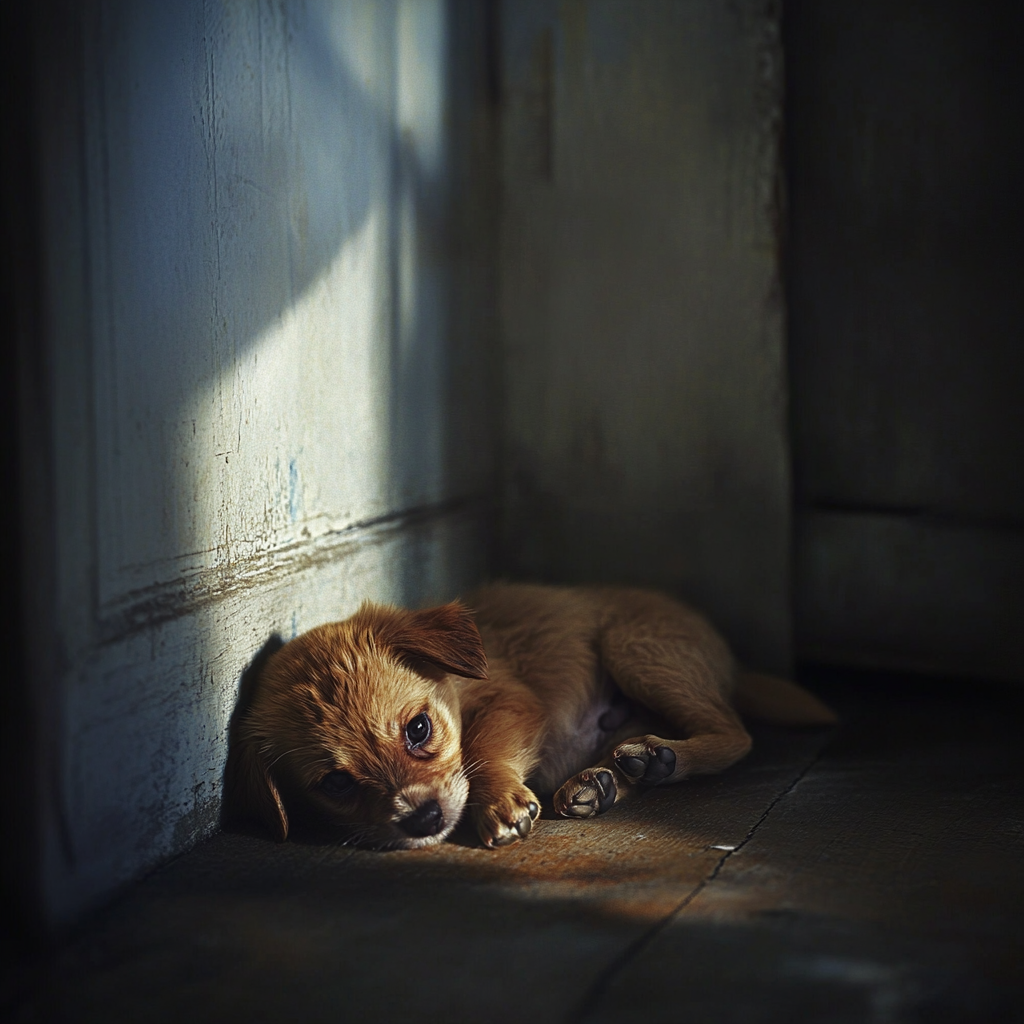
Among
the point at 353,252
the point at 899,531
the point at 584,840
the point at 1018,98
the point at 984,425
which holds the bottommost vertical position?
the point at 584,840

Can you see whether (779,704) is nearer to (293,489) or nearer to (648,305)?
(648,305)

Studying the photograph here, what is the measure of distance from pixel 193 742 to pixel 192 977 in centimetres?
72

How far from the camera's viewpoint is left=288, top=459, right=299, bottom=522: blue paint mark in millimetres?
3201

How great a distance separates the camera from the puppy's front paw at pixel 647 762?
315cm

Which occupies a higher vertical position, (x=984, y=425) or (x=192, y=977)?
(x=984, y=425)

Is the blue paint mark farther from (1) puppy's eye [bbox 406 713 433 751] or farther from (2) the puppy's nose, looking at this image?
(2) the puppy's nose

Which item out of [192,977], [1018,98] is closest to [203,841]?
[192,977]

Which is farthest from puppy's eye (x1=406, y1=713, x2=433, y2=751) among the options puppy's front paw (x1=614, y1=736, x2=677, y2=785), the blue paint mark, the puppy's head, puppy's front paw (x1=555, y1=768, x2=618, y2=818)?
the blue paint mark

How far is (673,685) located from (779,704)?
60cm

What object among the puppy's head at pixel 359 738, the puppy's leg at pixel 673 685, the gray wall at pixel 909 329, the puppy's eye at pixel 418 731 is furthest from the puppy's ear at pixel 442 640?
the gray wall at pixel 909 329

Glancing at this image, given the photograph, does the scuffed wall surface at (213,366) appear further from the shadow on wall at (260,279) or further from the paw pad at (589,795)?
the paw pad at (589,795)

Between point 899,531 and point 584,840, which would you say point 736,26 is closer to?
point 899,531

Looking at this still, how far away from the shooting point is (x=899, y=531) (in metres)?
4.22

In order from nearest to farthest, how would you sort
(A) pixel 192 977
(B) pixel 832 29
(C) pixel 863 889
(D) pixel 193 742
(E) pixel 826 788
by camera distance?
(A) pixel 192 977, (C) pixel 863 889, (D) pixel 193 742, (E) pixel 826 788, (B) pixel 832 29
